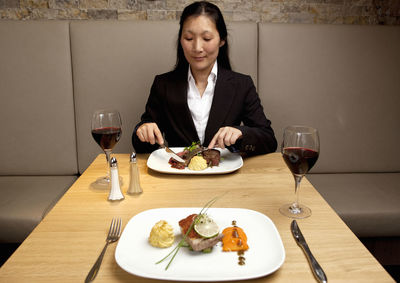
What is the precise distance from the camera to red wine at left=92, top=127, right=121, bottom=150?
978 millimetres

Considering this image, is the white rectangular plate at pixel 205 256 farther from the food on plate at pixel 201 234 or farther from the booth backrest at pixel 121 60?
the booth backrest at pixel 121 60

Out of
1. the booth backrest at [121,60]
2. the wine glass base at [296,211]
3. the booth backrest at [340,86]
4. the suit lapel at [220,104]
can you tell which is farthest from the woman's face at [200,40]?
the wine glass base at [296,211]

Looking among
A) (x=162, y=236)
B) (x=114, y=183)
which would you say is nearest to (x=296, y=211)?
(x=162, y=236)

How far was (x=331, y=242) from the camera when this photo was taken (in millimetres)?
666

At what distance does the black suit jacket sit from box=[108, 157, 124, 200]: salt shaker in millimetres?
774

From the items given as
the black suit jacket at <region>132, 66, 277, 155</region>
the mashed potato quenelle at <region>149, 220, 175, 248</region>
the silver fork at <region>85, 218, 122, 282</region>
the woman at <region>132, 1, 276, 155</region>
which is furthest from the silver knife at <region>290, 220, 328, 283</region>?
the black suit jacket at <region>132, 66, 277, 155</region>

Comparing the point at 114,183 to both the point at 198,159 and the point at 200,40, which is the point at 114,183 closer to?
the point at 198,159

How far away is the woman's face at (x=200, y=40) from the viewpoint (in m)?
1.43

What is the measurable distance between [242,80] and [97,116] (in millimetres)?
896

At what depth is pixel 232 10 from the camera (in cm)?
214

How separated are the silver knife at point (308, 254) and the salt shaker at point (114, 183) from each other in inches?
17.1

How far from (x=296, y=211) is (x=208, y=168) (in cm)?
36

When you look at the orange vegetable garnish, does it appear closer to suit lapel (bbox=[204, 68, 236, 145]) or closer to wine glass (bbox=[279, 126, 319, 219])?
wine glass (bbox=[279, 126, 319, 219])

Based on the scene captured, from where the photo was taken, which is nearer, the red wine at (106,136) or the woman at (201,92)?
the red wine at (106,136)
